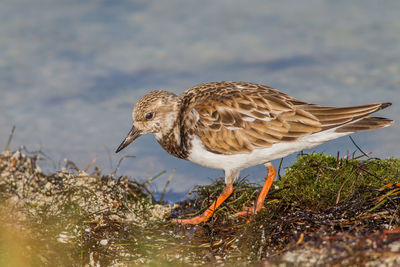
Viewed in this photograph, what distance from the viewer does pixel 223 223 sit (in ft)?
23.7

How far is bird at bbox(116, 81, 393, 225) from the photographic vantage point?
7137mm

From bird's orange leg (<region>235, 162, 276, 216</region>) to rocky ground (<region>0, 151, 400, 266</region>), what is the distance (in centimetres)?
14

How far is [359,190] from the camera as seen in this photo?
6.65 metres

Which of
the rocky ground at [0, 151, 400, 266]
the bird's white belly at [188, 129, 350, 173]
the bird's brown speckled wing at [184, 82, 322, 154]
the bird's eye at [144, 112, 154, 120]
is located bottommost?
the rocky ground at [0, 151, 400, 266]

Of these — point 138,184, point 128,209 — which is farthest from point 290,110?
point 138,184

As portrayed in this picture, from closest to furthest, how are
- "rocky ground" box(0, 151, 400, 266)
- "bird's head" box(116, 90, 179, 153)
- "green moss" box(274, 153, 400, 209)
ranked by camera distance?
"rocky ground" box(0, 151, 400, 266) < "green moss" box(274, 153, 400, 209) < "bird's head" box(116, 90, 179, 153)

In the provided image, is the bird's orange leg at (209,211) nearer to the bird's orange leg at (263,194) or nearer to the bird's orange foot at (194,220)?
the bird's orange foot at (194,220)

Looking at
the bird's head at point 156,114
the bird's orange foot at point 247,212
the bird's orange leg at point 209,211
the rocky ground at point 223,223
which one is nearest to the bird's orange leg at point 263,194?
the bird's orange foot at point 247,212

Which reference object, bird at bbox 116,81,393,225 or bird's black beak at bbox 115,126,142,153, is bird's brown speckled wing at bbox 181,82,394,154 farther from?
bird's black beak at bbox 115,126,142,153

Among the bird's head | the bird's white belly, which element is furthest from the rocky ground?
the bird's head

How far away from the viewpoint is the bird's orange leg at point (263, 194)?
285 inches

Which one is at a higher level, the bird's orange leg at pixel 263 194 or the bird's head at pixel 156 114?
the bird's head at pixel 156 114

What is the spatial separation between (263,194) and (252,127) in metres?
1.16

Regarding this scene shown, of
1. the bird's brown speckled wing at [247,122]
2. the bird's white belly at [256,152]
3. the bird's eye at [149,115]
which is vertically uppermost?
the bird's eye at [149,115]
